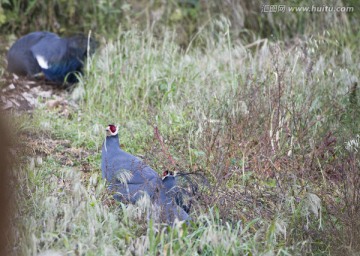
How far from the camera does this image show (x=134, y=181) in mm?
4191

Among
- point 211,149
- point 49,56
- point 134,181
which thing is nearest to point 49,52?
point 49,56

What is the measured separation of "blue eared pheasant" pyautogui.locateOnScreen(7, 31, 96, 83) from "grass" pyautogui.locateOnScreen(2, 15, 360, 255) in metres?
0.24

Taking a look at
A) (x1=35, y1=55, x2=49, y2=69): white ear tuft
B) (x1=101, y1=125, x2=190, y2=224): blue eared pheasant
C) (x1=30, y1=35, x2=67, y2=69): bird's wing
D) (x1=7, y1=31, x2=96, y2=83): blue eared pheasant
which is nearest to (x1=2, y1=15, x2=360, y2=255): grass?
(x1=101, y1=125, x2=190, y2=224): blue eared pheasant

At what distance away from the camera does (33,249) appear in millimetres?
3340

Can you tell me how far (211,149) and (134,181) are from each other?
846mm

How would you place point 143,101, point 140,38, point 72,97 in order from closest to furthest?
point 143,101 < point 72,97 < point 140,38

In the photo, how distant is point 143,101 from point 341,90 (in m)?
1.60

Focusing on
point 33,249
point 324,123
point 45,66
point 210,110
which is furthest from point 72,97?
point 33,249

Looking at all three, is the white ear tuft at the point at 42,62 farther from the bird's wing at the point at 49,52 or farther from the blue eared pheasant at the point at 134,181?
the blue eared pheasant at the point at 134,181

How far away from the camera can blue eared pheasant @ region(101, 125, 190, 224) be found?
12.9 ft

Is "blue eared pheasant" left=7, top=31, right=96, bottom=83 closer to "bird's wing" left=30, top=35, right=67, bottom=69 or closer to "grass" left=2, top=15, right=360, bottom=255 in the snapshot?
"bird's wing" left=30, top=35, right=67, bottom=69

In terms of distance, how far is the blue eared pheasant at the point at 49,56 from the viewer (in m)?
7.02

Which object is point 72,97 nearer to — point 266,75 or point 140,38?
point 140,38

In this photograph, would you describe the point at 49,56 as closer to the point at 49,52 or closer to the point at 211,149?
the point at 49,52
